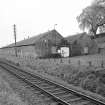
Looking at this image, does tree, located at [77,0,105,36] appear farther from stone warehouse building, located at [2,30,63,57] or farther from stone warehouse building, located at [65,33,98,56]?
stone warehouse building, located at [2,30,63,57]

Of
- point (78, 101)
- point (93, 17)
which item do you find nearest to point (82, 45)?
point (93, 17)

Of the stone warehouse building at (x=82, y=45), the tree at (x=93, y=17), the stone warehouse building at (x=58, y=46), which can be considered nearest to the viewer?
the stone warehouse building at (x=58, y=46)

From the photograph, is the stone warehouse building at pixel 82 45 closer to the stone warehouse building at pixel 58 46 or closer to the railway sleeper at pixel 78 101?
the stone warehouse building at pixel 58 46

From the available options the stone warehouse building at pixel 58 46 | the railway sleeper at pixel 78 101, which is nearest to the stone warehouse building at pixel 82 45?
the stone warehouse building at pixel 58 46

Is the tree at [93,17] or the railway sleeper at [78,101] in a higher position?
the tree at [93,17]

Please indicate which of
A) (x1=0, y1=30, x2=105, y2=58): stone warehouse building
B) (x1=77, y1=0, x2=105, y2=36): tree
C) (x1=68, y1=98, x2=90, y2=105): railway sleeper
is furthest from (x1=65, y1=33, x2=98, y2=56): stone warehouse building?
(x1=68, y1=98, x2=90, y2=105): railway sleeper

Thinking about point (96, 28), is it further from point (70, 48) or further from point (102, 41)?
point (70, 48)

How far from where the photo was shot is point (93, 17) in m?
41.7

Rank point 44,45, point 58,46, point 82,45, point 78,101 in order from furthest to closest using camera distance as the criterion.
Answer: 1. point 82,45
2. point 58,46
3. point 44,45
4. point 78,101

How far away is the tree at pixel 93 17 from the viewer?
38122 millimetres

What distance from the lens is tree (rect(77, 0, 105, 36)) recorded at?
38122mm

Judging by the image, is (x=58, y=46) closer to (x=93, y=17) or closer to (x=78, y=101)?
(x=93, y=17)

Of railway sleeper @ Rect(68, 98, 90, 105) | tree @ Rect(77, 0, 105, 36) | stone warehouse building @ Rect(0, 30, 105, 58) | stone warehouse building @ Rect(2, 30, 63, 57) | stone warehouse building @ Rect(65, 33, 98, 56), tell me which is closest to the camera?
railway sleeper @ Rect(68, 98, 90, 105)

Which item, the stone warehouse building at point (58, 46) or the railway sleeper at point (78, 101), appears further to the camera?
the stone warehouse building at point (58, 46)
